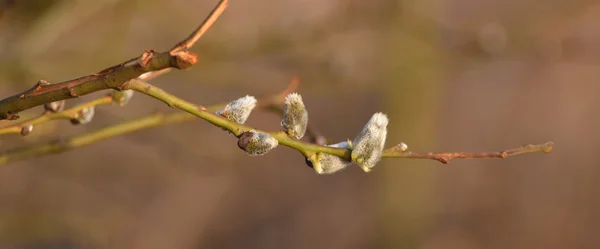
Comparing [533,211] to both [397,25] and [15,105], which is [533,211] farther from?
[15,105]

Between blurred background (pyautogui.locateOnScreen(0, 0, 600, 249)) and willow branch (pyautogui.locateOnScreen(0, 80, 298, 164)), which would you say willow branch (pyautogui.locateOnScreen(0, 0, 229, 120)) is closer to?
willow branch (pyautogui.locateOnScreen(0, 80, 298, 164))

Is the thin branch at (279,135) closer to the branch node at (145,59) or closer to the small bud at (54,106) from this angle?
the branch node at (145,59)

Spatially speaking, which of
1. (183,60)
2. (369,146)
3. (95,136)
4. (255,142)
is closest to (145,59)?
(183,60)

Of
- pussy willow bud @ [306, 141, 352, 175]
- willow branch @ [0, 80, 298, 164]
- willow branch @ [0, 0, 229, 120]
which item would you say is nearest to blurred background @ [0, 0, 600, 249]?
willow branch @ [0, 80, 298, 164]

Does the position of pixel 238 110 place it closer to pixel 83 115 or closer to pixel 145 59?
pixel 145 59

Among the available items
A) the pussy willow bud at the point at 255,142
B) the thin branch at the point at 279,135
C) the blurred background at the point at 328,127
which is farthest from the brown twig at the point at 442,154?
the blurred background at the point at 328,127
